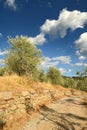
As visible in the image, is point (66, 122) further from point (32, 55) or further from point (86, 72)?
point (86, 72)

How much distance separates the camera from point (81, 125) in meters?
15.0

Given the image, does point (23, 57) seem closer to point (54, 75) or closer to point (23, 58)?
point (23, 58)

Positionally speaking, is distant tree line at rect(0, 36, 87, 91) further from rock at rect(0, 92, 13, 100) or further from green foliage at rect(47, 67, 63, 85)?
green foliage at rect(47, 67, 63, 85)

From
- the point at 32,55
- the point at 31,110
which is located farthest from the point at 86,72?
the point at 31,110

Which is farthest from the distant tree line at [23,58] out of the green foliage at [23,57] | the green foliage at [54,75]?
the green foliage at [54,75]

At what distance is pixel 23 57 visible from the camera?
45031mm

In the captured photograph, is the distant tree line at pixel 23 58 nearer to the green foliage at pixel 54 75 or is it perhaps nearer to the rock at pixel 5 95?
the rock at pixel 5 95

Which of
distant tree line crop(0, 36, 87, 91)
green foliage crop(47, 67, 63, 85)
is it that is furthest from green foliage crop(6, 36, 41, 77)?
green foliage crop(47, 67, 63, 85)

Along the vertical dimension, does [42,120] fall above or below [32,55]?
below

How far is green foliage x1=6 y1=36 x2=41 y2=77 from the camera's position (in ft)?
148

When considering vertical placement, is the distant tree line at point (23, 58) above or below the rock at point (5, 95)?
above

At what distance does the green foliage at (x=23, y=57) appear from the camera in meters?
45.0

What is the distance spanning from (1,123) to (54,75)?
69321 mm

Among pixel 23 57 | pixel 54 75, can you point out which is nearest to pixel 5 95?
pixel 23 57
